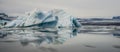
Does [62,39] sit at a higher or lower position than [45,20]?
lower

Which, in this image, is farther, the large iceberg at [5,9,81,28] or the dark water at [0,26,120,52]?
the large iceberg at [5,9,81,28]

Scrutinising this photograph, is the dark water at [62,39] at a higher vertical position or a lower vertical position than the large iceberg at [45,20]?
lower

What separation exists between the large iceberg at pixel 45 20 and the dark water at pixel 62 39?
0.07 meters

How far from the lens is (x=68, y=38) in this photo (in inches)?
83.2

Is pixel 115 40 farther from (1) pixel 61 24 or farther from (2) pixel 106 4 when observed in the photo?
(1) pixel 61 24

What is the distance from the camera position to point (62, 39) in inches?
82.7

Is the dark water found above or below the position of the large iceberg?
below

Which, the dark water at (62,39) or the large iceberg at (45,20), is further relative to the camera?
the large iceberg at (45,20)

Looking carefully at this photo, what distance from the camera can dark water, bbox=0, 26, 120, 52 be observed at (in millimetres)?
1840

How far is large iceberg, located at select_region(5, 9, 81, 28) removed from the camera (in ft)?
6.94

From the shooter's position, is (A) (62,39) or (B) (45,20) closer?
(A) (62,39)

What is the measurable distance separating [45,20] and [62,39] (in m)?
0.38

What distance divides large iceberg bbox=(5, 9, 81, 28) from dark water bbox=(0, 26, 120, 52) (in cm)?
7

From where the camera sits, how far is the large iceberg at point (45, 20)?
A: 2.12 m
